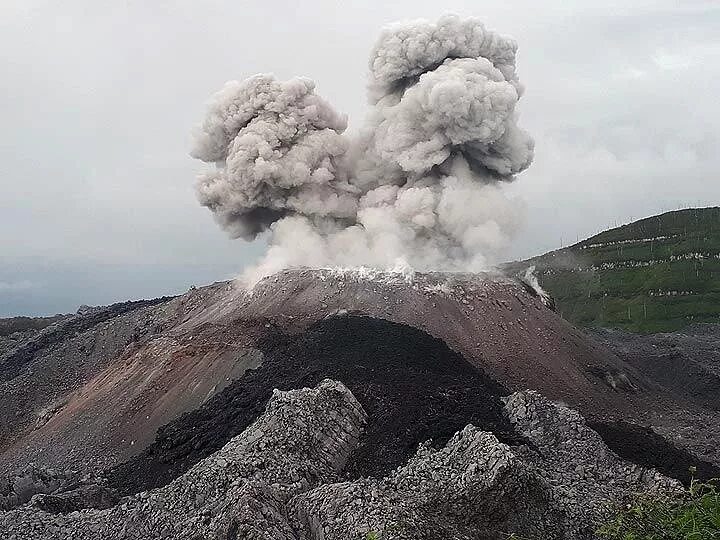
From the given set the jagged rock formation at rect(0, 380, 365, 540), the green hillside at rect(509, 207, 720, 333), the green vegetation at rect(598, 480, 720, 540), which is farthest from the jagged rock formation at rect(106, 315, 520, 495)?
the green hillside at rect(509, 207, 720, 333)

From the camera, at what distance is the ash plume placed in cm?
4350

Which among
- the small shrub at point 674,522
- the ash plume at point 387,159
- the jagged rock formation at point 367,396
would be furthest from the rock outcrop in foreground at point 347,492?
the ash plume at point 387,159

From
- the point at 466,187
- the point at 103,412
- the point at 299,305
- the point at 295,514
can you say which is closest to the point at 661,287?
the point at 466,187

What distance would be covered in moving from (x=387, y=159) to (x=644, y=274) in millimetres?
75013

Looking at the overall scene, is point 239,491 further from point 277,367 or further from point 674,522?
point 277,367

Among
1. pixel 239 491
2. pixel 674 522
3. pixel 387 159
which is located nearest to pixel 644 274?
pixel 387 159

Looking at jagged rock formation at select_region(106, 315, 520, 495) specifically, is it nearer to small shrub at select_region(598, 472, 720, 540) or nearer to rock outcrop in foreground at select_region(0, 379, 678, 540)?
rock outcrop in foreground at select_region(0, 379, 678, 540)

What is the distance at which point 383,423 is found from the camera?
2411 cm

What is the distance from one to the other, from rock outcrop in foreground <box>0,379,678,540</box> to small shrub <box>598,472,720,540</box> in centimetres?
329

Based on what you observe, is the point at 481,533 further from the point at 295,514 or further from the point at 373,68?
the point at 373,68

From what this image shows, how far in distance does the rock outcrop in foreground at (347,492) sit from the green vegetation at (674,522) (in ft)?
11.1

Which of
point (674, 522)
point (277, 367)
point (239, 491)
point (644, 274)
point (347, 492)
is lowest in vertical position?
point (674, 522)

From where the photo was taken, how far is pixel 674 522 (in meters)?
13.7

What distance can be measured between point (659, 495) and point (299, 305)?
862 inches
